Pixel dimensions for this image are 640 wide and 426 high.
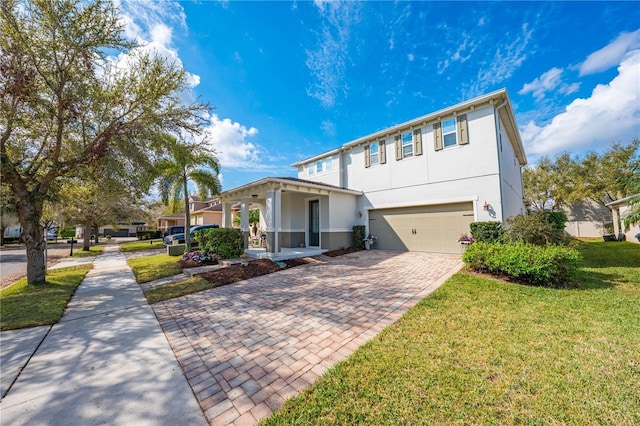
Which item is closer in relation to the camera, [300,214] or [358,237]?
[358,237]

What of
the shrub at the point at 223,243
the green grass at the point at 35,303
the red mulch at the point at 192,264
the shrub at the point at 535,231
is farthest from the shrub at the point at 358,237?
the green grass at the point at 35,303

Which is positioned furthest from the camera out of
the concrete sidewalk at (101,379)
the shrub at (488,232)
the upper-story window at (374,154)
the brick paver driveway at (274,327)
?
the upper-story window at (374,154)

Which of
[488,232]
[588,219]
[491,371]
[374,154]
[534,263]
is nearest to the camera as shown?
[491,371]

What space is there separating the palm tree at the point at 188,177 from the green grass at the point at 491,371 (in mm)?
12377

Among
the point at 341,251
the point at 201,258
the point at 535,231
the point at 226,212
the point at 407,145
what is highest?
the point at 407,145

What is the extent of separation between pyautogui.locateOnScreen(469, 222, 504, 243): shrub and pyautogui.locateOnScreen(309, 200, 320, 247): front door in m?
7.29

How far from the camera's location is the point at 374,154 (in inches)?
532

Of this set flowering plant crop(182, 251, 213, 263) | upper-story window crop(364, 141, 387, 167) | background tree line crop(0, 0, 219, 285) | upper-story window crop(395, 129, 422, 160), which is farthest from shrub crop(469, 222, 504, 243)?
background tree line crop(0, 0, 219, 285)

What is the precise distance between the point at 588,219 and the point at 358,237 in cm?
2452

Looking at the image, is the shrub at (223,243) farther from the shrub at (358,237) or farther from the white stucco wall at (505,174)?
the white stucco wall at (505,174)

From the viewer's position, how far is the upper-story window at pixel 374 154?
42.8 feet

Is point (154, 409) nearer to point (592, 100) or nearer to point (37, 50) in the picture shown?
point (37, 50)

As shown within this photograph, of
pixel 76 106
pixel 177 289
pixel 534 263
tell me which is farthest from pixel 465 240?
pixel 76 106

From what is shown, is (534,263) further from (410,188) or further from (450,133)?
(450,133)
